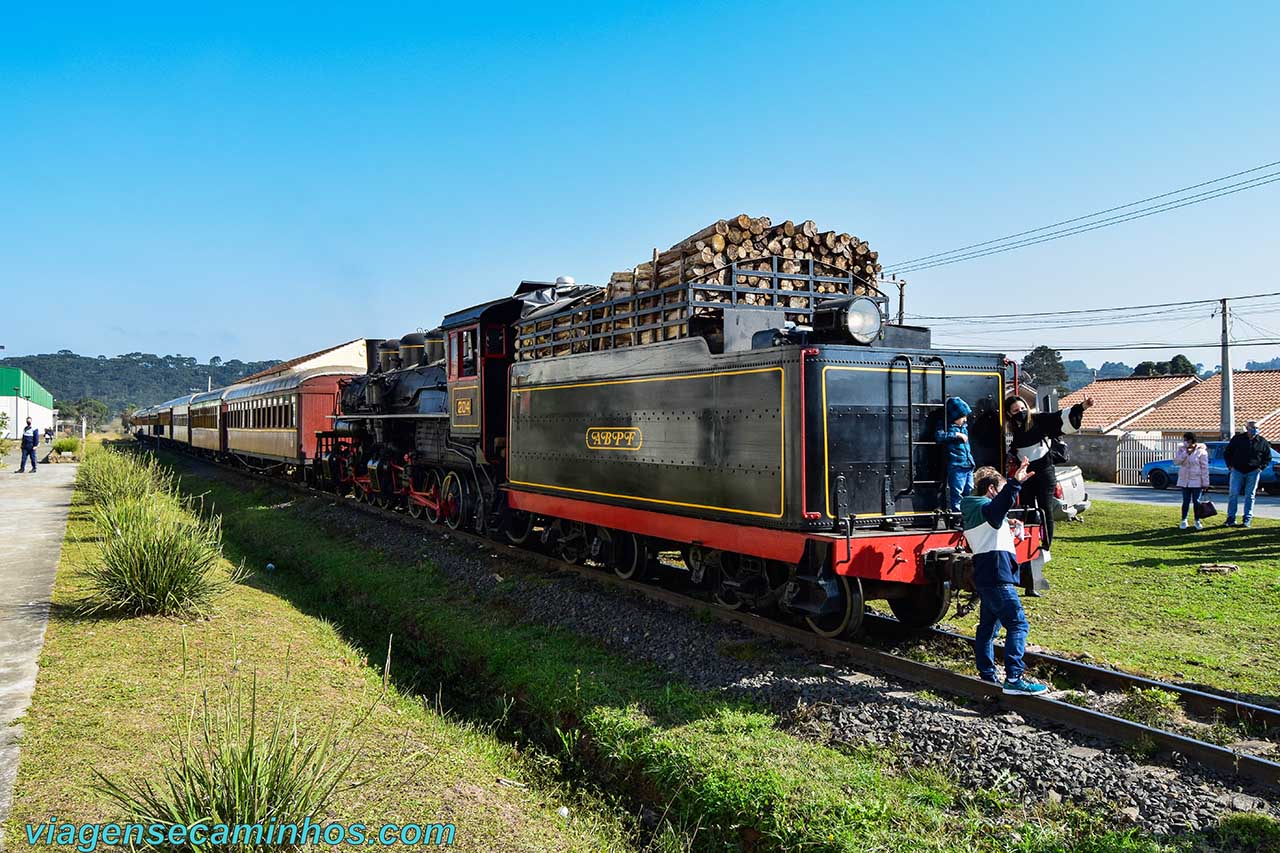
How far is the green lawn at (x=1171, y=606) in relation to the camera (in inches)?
257

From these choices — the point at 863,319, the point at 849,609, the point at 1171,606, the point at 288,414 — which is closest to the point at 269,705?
the point at 849,609

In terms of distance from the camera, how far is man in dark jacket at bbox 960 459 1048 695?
5617mm

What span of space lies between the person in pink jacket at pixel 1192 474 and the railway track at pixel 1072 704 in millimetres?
8787

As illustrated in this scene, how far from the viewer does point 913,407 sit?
6836 millimetres

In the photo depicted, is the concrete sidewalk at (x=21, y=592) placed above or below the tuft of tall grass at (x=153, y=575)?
below

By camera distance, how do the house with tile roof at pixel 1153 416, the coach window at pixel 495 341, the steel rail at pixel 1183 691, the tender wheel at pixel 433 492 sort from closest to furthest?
the steel rail at pixel 1183 691 → the coach window at pixel 495 341 → the tender wheel at pixel 433 492 → the house with tile roof at pixel 1153 416


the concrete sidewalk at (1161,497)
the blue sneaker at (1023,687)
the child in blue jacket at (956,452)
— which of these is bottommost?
the concrete sidewalk at (1161,497)

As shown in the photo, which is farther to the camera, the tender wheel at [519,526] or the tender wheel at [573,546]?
the tender wheel at [519,526]

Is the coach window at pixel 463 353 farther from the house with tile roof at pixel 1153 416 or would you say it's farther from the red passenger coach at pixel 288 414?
the house with tile roof at pixel 1153 416

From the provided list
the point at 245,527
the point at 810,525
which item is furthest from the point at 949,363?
the point at 245,527

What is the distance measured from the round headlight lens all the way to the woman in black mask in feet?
5.49

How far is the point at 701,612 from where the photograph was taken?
782cm

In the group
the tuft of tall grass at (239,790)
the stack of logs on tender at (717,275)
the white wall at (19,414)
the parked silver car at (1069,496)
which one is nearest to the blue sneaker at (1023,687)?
the stack of logs on tender at (717,275)

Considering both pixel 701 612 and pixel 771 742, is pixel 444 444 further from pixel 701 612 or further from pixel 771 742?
pixel 771 742
